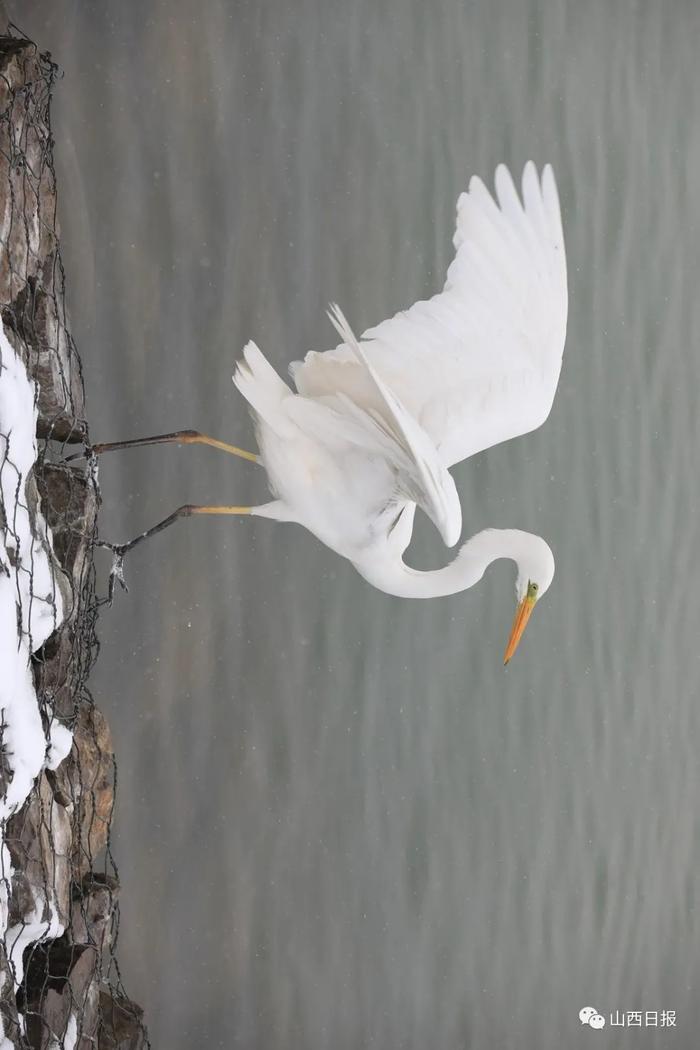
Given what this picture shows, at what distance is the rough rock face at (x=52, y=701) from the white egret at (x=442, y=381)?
0.16 metres

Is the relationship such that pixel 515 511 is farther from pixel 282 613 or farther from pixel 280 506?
pixel 280 506

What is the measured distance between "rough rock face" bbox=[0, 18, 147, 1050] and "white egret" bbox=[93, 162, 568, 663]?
0.54 feet

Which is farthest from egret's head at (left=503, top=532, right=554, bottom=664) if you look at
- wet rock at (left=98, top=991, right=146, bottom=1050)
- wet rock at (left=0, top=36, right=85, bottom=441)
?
wet rock at (left=98, top=991, right=146, bottom=1050)

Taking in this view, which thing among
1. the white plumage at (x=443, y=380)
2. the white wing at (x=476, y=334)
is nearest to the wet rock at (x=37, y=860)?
the white plumage at (x=443, y=380)

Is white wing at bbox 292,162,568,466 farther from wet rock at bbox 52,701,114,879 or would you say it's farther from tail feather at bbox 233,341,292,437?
wet rock at bbox 52,701,114,879

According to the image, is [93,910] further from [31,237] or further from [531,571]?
[31,237]

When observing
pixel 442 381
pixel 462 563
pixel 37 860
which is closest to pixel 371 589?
pixel 462 563

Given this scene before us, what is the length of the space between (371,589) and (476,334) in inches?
28.9

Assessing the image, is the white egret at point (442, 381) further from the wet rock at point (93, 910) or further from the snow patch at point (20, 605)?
the wet rock at point (93, 910)

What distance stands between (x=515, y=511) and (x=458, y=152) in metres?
0.71

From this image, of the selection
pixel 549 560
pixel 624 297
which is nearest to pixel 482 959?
pixel 549 560

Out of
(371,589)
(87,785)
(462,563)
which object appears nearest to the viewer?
(87,785)

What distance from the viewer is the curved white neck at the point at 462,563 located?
156 cm

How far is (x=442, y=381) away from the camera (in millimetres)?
1478
